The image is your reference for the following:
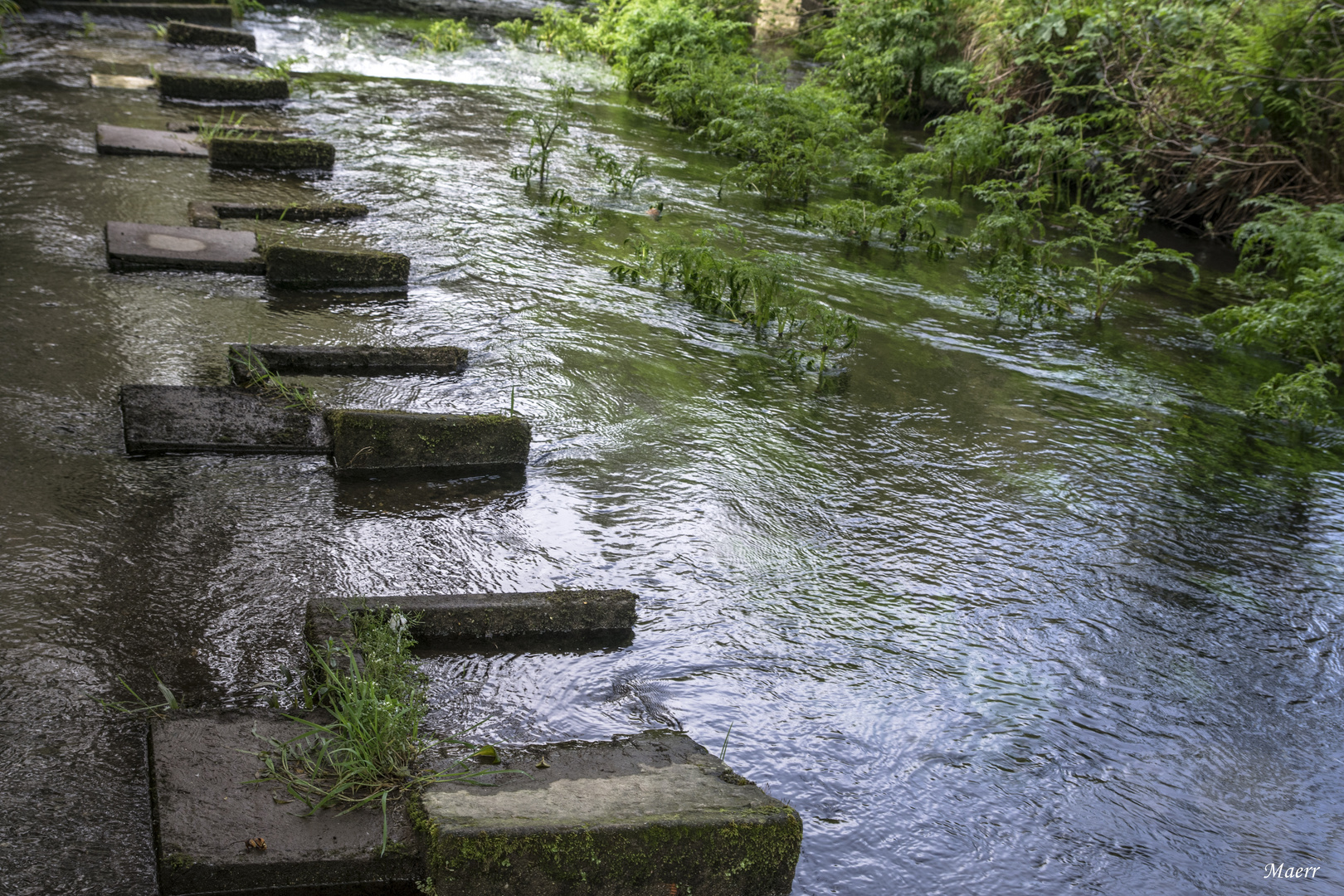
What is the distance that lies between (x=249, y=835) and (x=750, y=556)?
2.38 meters

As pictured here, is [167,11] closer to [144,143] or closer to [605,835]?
[144,143]

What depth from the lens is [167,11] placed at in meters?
12.4

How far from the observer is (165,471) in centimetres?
390

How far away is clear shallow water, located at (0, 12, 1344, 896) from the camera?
2922 millimetres

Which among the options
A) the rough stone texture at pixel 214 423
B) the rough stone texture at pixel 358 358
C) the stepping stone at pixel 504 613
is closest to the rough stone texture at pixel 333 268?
the rough stone texture at pixel 358 358

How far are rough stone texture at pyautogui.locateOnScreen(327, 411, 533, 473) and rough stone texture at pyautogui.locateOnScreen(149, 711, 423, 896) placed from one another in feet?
5.95

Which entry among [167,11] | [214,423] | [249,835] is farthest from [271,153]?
[249,835]

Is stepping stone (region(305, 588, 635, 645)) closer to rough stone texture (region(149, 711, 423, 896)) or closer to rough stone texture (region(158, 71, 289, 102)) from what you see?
rough stone texture (region(149, 711, 423, 896))

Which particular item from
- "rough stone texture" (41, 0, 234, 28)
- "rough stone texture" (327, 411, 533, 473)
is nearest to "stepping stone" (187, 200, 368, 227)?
"rough stone texture" (327, 411, 533, 473)

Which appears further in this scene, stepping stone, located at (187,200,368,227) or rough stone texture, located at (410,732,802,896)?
stepping stone, located at (187,200,368,227)

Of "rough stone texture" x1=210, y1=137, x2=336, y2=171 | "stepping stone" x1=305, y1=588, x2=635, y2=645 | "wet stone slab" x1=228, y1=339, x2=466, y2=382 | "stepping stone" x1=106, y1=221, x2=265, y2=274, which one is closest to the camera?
"stepping stone" x1=305, y1=588, x2=635, y2=645

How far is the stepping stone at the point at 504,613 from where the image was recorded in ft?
10.2

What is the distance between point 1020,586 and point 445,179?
6.31 m

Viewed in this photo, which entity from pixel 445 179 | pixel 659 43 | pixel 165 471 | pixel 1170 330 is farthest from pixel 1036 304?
pixel 659 43
